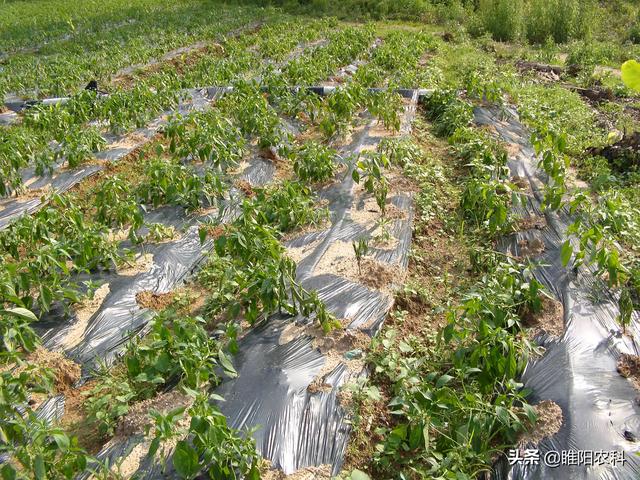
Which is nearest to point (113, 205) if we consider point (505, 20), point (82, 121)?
point (82, 121)

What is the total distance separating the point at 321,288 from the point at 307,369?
840 mm

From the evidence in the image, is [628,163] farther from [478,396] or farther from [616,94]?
[478,396]

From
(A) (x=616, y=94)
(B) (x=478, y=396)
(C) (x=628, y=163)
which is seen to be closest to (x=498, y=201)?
(B) (x=478, y=396)

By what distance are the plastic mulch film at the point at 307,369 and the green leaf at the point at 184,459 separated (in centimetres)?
24

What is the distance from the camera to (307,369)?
298 cm

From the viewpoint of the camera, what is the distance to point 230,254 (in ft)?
12.6

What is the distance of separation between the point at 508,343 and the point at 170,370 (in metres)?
1.85

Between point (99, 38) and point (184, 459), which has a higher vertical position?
point (99, 38)

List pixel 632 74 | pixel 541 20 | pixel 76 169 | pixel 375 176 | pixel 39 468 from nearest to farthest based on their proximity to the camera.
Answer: pixel 632 74
pixel 39 468
pixel 375 176
pixel 76 169
pixel 541 20

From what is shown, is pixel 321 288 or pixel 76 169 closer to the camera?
pixel 321 288

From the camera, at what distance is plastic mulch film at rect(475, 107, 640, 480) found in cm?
235

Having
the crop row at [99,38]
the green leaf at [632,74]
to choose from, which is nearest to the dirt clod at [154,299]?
the green leaf at [632,74]

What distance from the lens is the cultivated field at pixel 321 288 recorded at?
2.48 meters

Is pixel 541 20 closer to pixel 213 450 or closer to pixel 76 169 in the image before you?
pixel 76 169
